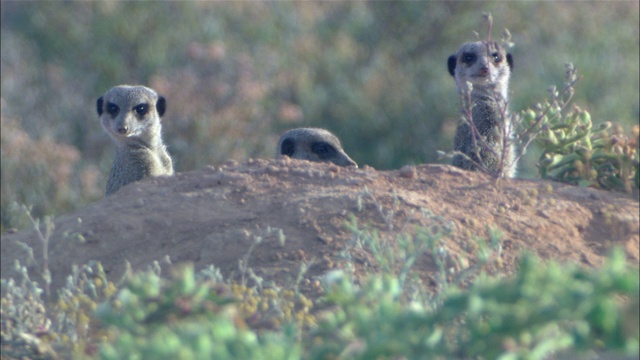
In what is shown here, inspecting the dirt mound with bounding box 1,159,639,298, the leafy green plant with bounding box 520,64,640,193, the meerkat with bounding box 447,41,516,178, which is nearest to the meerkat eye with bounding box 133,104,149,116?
the dirt mound with bounding box 1,159,639,298

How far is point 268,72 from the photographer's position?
1290 cm

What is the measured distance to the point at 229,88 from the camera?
11914 millimetres

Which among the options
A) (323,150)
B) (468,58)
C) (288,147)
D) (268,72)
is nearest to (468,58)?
(468,58)

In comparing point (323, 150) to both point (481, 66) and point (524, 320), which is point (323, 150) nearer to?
point (481, 66)

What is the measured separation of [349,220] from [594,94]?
29.0ft

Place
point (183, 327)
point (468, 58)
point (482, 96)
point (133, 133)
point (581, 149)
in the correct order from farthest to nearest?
1. point (468, 58)
2. point (133, 133)
3. point (482, 96)
4. point (581, 149)
5. point (183, 327)

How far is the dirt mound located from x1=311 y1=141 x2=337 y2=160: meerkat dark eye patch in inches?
A: 68.1

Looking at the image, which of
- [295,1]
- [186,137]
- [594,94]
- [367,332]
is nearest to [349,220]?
[367,332]

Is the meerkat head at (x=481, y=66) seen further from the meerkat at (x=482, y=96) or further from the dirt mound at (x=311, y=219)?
the dirt mound at (x=311, y=219)

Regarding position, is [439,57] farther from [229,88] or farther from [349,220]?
[349,220]

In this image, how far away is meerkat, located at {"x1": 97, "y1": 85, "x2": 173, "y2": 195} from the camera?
632 centimetres

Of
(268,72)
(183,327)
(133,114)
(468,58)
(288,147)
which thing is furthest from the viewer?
(268,72)

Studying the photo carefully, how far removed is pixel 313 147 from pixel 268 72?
6.40m

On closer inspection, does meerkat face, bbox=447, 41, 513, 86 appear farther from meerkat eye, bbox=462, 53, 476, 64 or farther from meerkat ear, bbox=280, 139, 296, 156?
meerkat ear, bbox=280, 139, 296, 156
